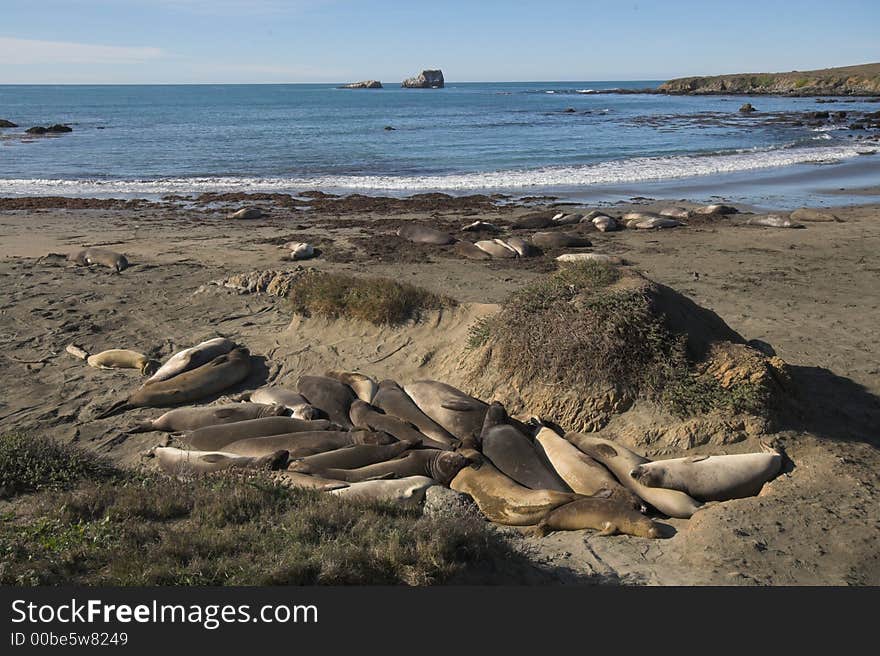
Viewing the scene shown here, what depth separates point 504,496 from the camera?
19.7 feet

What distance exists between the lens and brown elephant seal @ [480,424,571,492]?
6289 mm

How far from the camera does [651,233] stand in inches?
696

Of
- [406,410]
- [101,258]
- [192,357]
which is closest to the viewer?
[406,410]

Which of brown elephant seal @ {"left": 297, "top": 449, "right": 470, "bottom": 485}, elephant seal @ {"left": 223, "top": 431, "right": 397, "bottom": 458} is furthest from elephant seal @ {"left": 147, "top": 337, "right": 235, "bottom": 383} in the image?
brown elephant seal @ {"left": 297, "top": 449, "right": 470, "bottom": 485}

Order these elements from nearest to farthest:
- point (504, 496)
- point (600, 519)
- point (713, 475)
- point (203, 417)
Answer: point (600, 519)
point (504, 496)
point (713, 475)
point (203, 417)

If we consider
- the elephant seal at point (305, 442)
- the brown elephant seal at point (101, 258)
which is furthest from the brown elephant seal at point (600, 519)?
the brown elephant seal at point (101, 258)

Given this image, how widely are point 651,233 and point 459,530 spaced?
14.4m

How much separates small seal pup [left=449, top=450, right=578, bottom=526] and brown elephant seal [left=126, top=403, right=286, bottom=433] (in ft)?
8.17

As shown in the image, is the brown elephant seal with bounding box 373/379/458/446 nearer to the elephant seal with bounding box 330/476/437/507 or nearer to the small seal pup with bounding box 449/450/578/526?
the small seal pup with bounding box 449/450/578/526

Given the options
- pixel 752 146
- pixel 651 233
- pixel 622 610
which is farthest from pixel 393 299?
pixel 752 146

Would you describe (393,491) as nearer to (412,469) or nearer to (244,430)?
(412,469)

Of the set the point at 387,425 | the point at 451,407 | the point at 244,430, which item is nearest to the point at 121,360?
the point at 244,430

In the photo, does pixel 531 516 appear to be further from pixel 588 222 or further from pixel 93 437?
pixel 588 222

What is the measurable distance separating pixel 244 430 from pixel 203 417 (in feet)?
2.64
